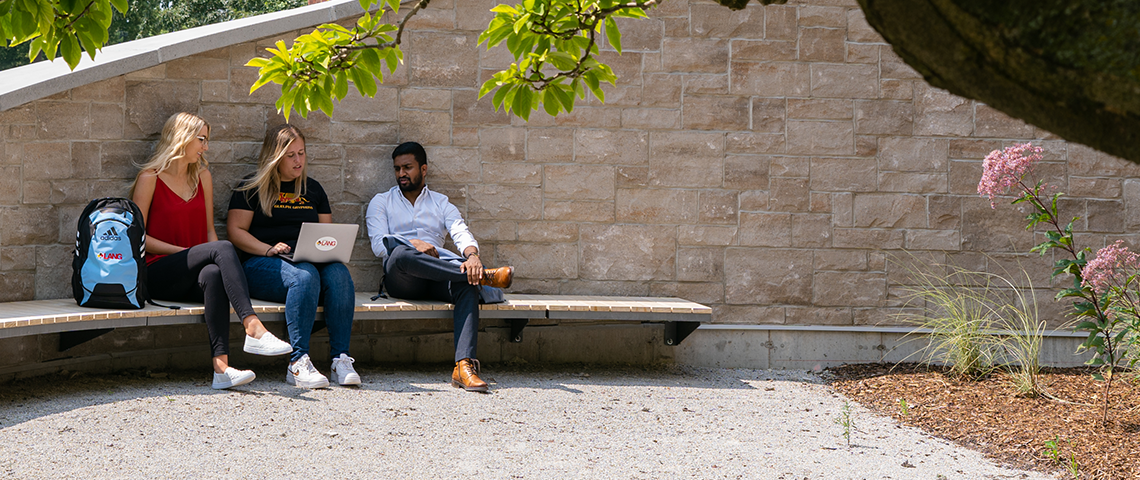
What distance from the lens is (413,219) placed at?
5.01 meters

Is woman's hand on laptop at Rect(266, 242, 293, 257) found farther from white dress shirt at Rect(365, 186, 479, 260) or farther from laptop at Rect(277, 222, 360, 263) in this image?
white dress shirt at Rect(365, 186, 479, 260)

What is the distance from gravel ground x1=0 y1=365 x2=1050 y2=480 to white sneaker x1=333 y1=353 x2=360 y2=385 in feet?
0.17

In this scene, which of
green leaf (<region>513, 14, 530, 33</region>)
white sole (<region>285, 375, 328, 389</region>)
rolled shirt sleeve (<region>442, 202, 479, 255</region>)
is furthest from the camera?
rolled shirt sleeve (<region>442, 202, 479, 255</region>)

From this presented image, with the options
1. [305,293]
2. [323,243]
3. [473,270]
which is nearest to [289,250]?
[323,243]

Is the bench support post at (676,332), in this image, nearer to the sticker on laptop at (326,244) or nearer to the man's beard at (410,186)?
the man's beard at (410,186)

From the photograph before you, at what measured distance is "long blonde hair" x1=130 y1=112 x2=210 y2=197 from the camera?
456 cm

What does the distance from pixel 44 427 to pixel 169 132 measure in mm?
1766

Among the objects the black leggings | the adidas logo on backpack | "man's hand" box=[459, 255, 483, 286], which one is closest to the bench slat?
the black leggings

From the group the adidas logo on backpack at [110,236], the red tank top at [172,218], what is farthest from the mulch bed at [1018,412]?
the adidas logo on backpack at [110,236]

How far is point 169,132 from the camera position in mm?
4652

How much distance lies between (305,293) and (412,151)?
3.71 feet

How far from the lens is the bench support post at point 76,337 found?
14.3 feet

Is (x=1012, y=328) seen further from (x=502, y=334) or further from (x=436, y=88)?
(x=436, y=88)

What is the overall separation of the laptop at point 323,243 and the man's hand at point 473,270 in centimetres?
58
